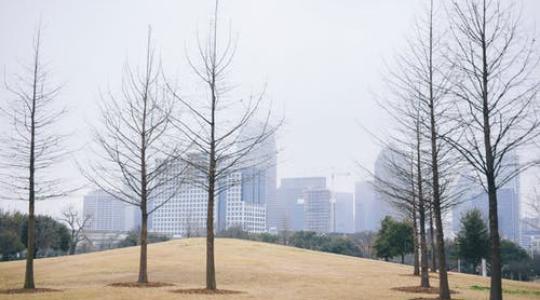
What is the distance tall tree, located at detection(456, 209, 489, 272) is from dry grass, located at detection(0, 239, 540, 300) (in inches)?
748

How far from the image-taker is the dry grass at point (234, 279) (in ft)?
65.8

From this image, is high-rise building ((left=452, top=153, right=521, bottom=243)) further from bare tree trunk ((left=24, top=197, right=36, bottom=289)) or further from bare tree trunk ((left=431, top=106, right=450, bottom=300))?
bare tree trunk ((left=24, top=197, right=36, bottom=289))

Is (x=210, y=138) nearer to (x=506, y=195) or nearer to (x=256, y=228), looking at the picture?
(x=506, y=195)

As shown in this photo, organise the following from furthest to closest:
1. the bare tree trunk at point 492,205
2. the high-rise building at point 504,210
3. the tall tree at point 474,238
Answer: the high-rise building at point 504,210
the tall tree at point 474,238
the bare tree trunk at point 492,205

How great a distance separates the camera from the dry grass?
20.0 meters

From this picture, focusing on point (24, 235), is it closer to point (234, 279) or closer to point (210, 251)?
point (234, 279)

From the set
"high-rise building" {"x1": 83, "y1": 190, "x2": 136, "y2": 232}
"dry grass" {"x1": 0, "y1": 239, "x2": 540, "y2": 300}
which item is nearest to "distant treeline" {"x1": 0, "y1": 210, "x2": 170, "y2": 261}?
"dry grass" {"x1": 0, "y1": 239, "x2": 540, "y2": 300}

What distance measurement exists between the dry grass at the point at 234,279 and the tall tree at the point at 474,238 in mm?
19000

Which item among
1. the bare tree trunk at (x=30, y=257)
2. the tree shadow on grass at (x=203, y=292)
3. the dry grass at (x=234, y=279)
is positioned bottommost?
the dry grass at (x=234, y=279)

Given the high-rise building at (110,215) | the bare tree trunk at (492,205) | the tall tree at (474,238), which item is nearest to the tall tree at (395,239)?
the tall tree at (474,238)

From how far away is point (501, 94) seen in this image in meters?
15.4

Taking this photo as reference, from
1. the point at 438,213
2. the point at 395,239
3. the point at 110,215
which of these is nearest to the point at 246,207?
the point at 110,215

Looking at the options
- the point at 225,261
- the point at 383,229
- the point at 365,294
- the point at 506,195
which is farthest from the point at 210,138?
the point at 506,195

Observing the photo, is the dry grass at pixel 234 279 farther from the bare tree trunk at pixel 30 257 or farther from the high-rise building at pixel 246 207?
the high-rise building at pixel 246 207
